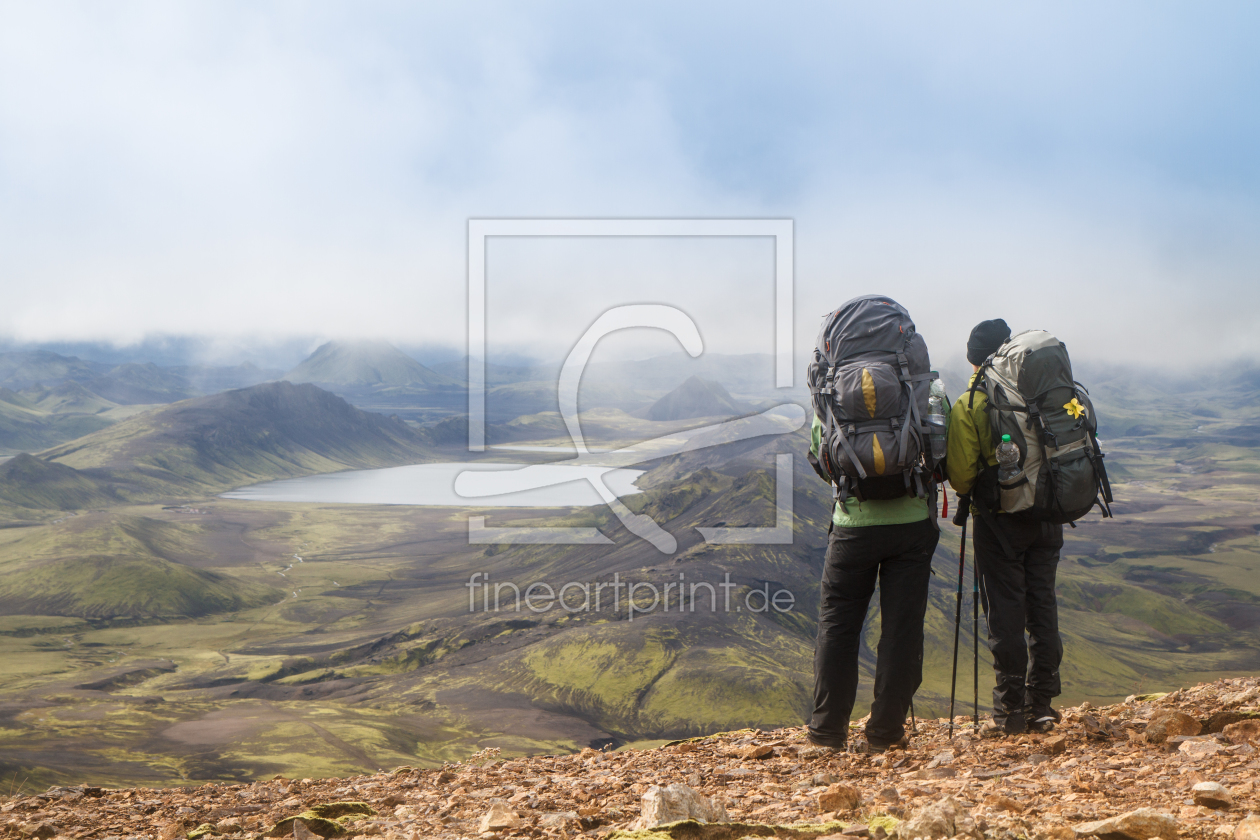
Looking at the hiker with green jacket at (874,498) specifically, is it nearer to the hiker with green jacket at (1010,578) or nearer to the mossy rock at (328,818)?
the hiker with green jacket at (1010,578)

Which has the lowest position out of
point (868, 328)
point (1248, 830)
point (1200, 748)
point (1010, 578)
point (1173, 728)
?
point (1173, 728)

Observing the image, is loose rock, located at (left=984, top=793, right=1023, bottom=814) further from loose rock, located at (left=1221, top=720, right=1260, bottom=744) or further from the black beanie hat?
the black beanie hat

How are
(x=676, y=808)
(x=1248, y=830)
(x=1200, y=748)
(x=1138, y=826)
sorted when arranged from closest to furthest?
(x=1248, y=830)
(x=1138, y=826)
(x=676, y=808)
(x=1200, y=748)

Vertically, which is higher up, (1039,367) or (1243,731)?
(1039,367)

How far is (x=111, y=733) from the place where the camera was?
68.9 meters

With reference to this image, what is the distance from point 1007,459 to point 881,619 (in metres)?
1.80

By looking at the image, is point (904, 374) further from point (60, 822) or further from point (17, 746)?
point (17, 746)

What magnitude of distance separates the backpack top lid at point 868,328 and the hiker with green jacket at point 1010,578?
34.8 inches

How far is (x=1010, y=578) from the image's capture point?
23.2 ft

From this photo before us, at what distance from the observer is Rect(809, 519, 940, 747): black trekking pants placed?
6.78 meters

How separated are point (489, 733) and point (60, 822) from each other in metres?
74.9

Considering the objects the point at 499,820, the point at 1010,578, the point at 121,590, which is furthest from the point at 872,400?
the point at 121,590

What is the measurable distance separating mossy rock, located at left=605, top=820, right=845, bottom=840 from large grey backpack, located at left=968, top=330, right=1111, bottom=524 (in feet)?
11.6

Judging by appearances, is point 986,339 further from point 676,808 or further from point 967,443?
point 676,808
